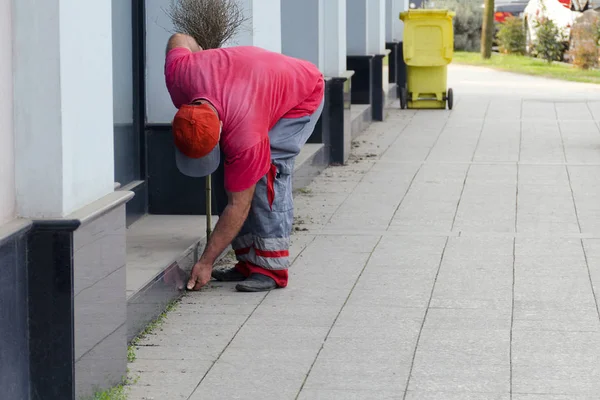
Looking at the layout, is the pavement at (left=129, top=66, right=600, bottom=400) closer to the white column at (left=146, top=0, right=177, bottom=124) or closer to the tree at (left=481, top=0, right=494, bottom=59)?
the white column at (left=146, top=0, right=177, bottom=124)

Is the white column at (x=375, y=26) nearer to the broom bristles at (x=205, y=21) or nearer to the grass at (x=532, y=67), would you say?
the grass at (x=532, y=67)

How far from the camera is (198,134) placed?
19.5 feet

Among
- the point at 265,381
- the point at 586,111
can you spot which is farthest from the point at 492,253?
the point at 586,111

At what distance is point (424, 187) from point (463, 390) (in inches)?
220

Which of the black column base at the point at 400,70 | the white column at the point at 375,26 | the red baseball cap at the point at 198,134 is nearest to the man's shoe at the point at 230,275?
the red baseball cap at the point at 198,134

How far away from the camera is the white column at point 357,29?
50.1 ft

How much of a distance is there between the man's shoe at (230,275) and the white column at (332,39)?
18.4ft

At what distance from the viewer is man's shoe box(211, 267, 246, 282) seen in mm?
6895

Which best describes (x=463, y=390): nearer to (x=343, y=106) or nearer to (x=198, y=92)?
(x=198, y=92)

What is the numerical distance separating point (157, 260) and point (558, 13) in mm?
24020

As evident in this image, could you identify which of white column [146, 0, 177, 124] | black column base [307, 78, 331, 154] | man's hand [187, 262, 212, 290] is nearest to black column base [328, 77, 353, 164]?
black column base [307, 78, 331, 154]

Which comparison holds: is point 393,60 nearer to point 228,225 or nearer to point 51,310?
point 228,225

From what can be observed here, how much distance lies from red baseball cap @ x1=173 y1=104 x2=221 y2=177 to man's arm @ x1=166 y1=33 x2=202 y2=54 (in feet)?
1.53


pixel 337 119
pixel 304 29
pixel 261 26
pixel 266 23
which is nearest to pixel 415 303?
pixel 261 26
